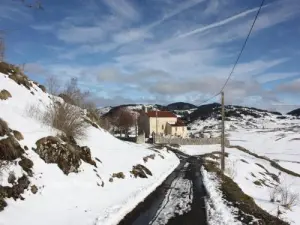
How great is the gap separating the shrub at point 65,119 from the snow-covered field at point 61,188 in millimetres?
910

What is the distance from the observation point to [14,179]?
38.4ft

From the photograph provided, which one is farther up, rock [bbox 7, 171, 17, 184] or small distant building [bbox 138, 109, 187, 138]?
small distant building [bbox 138, 109, 187, 138]

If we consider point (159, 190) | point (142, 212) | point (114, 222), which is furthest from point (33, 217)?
point (159, 190)

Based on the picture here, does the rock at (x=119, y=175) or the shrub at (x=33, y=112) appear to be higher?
the shrub at (x=33, y=112)

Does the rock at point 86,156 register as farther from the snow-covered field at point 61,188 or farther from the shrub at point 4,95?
the shrub at point 4,95

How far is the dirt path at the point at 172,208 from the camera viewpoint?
11984 millimetres

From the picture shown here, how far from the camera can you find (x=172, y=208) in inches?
Answer: 557

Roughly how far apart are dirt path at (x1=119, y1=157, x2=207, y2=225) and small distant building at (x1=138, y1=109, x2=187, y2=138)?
78.5 metres

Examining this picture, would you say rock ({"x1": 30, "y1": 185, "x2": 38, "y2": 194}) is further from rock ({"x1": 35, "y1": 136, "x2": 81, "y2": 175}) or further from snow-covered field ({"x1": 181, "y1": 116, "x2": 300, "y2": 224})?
snow-covered field ({"x1": 181, "y1": 116, "x2": 300, "y2": 224})

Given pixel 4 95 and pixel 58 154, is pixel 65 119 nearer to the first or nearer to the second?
pixel 4 95

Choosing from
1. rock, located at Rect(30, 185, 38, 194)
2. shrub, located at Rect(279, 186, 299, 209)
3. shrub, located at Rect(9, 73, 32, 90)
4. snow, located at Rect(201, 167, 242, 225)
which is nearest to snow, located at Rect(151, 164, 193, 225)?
snow, located at Rect(201, 167, 242, 225)

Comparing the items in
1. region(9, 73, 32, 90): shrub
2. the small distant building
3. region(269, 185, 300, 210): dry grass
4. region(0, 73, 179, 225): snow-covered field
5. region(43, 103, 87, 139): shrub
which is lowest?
region(269, 185, 300, 210): dry grass

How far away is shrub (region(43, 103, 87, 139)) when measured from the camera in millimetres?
19442

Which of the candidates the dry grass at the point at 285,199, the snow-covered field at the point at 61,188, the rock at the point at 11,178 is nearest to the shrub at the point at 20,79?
the snow-covered field at the point at 61,188
